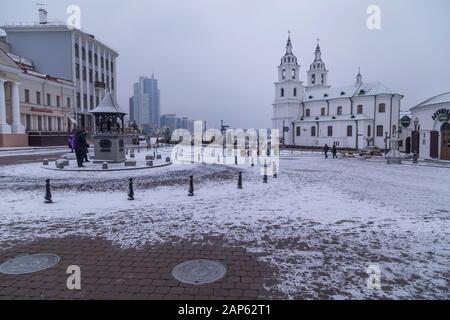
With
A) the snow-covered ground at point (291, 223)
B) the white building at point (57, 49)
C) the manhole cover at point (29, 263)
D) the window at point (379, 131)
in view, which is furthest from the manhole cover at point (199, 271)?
the window at point (379, 131)

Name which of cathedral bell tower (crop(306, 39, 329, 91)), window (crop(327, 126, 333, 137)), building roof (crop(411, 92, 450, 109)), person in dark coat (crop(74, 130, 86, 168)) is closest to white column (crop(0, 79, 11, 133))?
person in dark coat (crop(74, 130, 86, 168))

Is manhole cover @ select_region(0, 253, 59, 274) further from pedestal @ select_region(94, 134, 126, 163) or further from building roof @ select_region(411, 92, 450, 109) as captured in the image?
building roof @ select_region(411, 92, 450, 109)

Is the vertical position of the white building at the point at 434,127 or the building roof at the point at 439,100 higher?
the building roof at the point at 439,100

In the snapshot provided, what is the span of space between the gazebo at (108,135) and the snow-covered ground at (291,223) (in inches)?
308

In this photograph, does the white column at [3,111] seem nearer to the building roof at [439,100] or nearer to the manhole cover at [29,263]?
the manhole cover at [29,263]

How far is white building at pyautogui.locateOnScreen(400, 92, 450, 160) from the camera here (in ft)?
97.8

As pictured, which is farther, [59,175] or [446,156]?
[446,156]

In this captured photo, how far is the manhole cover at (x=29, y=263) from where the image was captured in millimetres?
5176

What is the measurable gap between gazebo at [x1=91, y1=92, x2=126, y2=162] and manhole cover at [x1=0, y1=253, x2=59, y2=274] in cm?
1689

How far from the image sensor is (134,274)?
507 centimetres

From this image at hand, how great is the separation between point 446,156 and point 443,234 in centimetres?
2846

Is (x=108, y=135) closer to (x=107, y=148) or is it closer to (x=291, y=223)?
(x=107, y=148)
